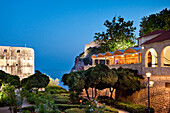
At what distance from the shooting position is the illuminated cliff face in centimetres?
3098

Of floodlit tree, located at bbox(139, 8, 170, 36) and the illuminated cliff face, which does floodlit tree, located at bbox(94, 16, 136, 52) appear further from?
the illuminated cliff face

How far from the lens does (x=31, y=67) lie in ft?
114

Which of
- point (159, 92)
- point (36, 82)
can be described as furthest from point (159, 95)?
point (36, 82)

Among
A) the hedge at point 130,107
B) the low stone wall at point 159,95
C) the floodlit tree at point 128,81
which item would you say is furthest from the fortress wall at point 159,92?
the hedge at point 130,107

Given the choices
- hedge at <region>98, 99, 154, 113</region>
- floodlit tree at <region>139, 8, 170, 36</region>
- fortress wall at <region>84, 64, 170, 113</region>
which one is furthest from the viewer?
floodlit tree at <region>139, 8, 170, 36</region>

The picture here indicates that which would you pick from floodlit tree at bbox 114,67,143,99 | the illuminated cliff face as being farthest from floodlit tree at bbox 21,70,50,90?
the illuminated cliff face

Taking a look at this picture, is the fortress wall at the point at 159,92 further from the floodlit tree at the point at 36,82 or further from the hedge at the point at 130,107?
the floodlit tree at the point at 36,82

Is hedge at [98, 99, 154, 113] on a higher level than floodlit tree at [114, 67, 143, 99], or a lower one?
lower

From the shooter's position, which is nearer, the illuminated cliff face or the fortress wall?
the fortress wall

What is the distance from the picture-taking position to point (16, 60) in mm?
32406

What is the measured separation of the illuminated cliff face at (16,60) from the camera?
102 ft

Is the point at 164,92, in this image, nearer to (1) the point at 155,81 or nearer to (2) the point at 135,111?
(1) the point at 155,81

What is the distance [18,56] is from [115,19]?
21.7 m

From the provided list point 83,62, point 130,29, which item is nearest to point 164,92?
point 130,29
